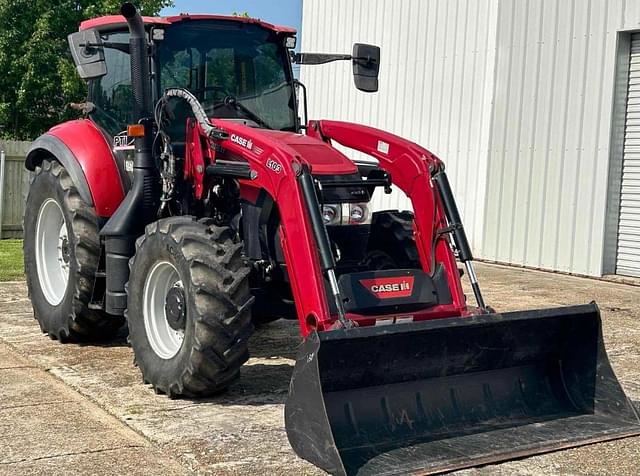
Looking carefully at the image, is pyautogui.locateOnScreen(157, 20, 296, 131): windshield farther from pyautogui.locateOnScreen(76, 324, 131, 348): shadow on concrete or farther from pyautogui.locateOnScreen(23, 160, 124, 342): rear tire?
pyautogui.locateOnScreen(76, 324, 131, 348): shadow on concrete

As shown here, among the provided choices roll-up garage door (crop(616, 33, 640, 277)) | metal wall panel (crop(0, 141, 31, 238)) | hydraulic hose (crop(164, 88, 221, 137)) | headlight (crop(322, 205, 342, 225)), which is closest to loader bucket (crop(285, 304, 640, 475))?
headlight (crop(322, 205, 342, 225))

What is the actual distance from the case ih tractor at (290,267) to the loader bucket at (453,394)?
0.04 feet

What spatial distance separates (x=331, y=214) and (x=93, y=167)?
2.03m

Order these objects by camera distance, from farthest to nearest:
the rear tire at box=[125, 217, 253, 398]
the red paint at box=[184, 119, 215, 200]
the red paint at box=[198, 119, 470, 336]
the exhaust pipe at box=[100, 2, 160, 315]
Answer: the exhaust pipe at box=[100, 2, 160, 315] < the red paint at box=[184, 119, 215, 200] < the rear tire at box=[125, 217, 253, 398] < the red paint at box=[198, 119, 470, 336]

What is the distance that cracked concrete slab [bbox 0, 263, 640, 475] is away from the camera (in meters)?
4.80

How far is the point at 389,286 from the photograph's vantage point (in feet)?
18.0

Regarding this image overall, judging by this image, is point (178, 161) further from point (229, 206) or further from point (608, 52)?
point (608, 52)

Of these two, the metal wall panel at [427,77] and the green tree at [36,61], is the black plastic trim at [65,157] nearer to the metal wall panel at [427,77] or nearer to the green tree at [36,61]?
the metal wall panel at [427,77]

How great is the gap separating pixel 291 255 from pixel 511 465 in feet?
5.27

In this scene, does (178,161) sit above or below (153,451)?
above

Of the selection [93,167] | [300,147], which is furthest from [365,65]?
[93,167]

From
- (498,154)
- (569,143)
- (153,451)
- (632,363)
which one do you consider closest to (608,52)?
(569,143)

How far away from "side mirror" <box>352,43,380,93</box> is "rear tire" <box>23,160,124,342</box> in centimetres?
212

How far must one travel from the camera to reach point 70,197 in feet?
23.1
